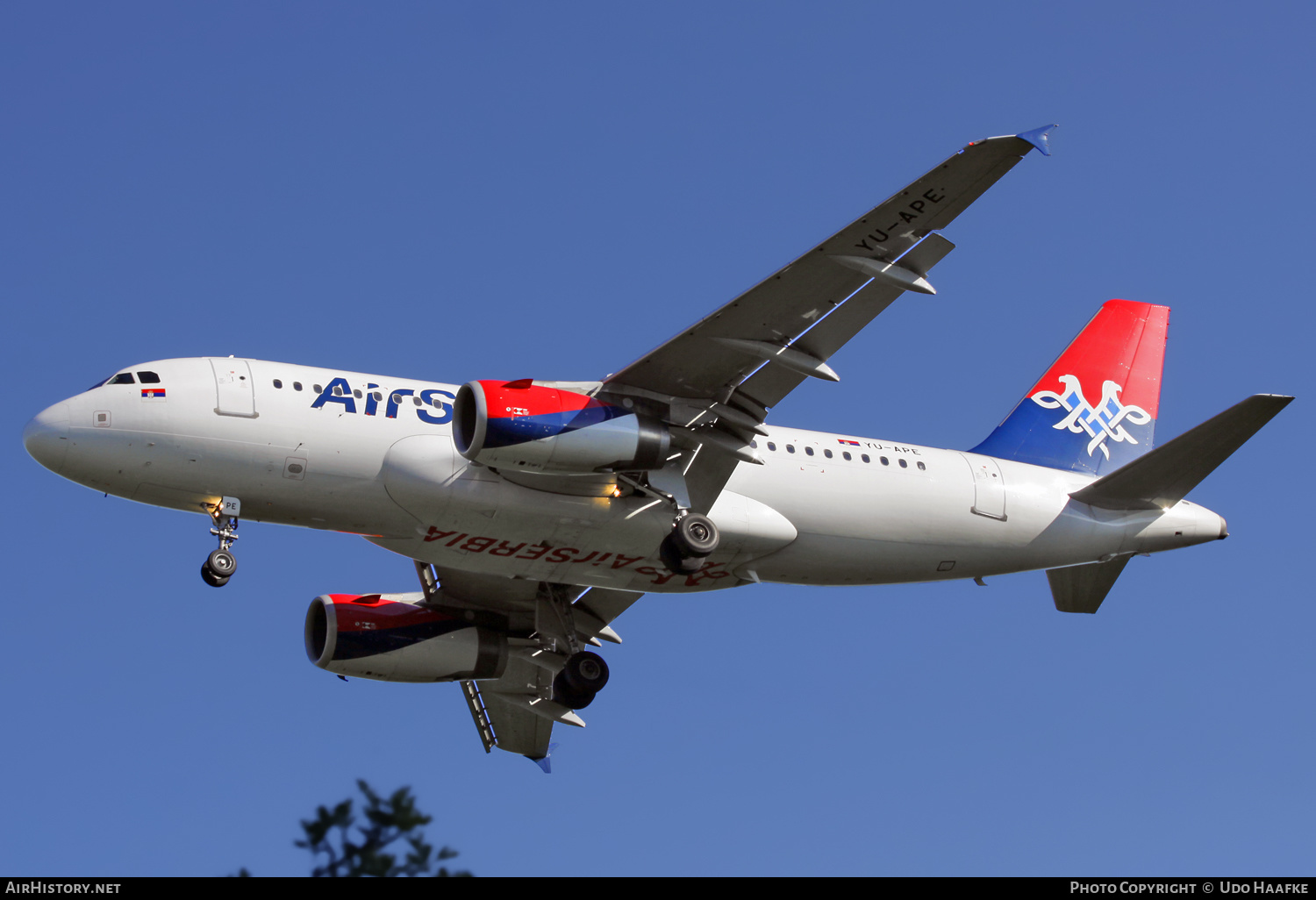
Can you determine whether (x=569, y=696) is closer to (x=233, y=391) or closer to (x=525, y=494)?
(x=525, y=494)

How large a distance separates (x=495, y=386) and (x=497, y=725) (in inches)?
477

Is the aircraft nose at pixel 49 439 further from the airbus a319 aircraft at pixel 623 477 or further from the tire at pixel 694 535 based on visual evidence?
the tire at pixel 694 535

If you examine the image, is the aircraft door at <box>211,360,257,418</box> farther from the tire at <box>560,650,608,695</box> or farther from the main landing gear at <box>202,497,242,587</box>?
the tire at <box>560,650,608,695</box>

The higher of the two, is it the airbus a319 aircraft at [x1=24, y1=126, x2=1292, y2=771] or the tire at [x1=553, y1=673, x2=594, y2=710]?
the airbus a319 aircraft at [x1=24, y1=126, x2=1292, y2=771]

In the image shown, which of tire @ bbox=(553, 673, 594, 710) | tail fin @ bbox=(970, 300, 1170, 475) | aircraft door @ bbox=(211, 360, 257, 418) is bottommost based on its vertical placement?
tire @ bbox=(553, 673, 594, 710)

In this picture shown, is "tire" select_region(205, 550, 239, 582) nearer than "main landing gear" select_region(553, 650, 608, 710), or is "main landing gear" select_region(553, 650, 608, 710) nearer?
"tire" select_region(205, 550, 239, 582)

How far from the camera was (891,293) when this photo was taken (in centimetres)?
2711

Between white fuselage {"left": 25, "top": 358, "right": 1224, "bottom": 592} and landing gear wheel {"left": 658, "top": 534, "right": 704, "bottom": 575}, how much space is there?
486mm

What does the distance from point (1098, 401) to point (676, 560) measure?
42.4 ft

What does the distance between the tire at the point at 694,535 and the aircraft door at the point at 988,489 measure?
6192mm

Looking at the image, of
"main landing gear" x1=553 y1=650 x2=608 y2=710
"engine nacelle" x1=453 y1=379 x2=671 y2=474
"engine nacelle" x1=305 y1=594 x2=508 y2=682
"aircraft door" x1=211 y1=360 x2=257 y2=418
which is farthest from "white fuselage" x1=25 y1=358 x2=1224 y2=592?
"engine nacelle" x1=305 y1=594 x2=508 y2=682

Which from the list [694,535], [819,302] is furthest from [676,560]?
[819,302]

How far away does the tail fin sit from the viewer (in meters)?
34.4

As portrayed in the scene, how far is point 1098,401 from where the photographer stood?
1421 inches
